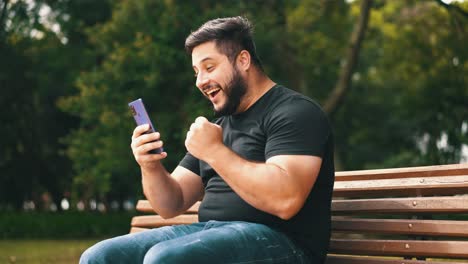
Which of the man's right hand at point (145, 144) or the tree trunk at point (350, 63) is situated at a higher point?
the man's right hand at point (145, 144)

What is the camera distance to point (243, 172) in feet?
10.6

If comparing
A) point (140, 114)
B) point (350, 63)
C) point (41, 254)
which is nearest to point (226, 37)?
point (140, 114)

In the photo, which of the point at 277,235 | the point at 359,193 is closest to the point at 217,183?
the point at 277,235

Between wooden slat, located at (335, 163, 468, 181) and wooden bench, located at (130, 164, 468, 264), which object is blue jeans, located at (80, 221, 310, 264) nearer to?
wooden bench, located at (130, 164, 468, 264)

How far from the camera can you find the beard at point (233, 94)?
3650mm

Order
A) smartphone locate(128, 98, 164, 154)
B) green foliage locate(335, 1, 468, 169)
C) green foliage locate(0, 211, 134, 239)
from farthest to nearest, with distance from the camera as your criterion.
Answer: green foliage locate(335, 1, 468, 169), green foliage locate(0, 211, 134, 239), smartphone locate(128, 98, 164, 154)

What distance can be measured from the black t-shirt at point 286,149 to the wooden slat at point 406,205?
384 millimetres

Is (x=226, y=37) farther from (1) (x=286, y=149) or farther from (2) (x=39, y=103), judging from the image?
(2) (x=39, y=103)

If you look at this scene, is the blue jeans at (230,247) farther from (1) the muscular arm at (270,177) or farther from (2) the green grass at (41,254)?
(2) the green grass at (41,254)

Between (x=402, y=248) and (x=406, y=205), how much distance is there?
0.19m

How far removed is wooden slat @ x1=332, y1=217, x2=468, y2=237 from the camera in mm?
3467

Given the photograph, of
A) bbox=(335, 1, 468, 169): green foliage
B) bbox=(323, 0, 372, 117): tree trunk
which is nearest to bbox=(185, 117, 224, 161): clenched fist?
bbox=(323, 0, 372, 117): tree trunk

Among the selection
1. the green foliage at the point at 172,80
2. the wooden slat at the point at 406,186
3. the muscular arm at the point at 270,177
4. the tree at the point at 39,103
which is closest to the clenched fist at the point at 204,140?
the muscular arm at the point at 270,177

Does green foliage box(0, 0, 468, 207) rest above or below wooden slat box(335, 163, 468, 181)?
below
